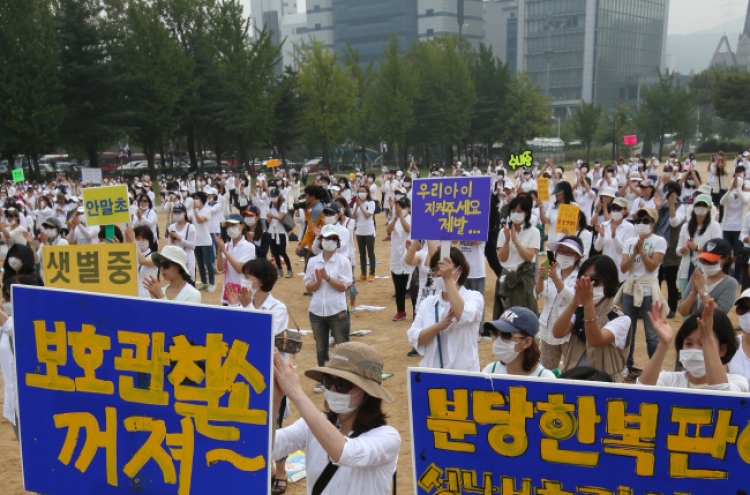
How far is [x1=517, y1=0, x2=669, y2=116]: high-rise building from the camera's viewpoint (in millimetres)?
117562

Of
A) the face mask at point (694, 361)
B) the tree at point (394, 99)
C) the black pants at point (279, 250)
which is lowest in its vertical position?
the black pants at point (279, 250)

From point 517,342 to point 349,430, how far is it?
1.34m

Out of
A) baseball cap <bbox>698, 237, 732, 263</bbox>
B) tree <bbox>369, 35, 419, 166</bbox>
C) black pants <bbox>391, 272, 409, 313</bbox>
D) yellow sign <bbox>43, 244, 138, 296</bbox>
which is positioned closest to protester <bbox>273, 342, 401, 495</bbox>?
yellow sign <bbox>43, 244, 138, 296</bbox>

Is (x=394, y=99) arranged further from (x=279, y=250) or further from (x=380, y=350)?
(x=380, y=350)

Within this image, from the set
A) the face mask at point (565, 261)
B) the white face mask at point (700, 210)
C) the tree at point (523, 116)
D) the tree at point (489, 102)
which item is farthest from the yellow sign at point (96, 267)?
the tree at point (523, 116)

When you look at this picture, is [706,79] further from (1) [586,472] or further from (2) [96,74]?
(1) [586,472]

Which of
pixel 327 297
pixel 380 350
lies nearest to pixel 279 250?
pixel 380 350

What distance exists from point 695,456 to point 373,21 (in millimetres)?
131485

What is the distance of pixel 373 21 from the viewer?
127562 millimetres

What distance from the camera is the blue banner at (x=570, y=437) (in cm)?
269

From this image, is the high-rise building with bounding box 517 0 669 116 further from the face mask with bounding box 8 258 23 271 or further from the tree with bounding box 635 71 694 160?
the face mask with bounding box 8 258 23 271

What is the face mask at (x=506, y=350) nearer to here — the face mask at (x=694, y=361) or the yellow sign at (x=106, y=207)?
the face mask at (x=694, y=361)

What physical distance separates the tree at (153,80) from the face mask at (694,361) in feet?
152

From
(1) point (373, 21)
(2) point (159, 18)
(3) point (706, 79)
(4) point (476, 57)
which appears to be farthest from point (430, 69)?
(1) point (373, 21)
